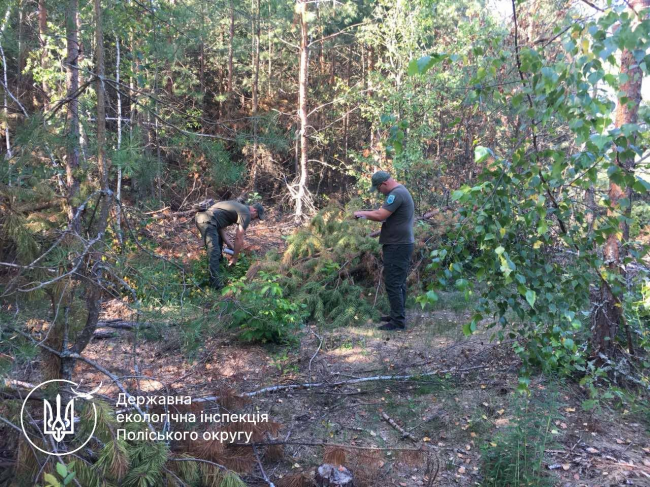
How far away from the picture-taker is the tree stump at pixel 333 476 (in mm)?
2994

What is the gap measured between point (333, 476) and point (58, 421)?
1.68 meters

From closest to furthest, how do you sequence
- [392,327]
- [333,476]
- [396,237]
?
[333,476], [396,237], [392,327]

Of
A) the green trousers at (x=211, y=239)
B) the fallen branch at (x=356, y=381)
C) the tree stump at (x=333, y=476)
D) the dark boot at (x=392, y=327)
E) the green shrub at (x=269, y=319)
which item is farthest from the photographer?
the green trousers at (x=211, y=239)

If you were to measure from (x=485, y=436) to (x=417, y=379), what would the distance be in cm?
107

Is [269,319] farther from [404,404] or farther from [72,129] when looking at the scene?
[72,129]

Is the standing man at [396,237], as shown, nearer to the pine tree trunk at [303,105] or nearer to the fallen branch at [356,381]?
the fallen branch at [356,381]

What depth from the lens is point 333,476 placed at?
3016mm

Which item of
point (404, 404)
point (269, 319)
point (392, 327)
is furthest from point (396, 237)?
point (404, 404)

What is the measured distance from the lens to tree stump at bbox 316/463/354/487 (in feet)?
9.82

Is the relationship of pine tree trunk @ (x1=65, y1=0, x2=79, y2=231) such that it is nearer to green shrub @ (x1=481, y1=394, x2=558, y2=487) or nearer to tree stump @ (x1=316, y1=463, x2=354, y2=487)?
tree stump @ (x1=316, y1=463, x2=354, y2=487)

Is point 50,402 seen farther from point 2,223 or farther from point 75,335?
point 2,223

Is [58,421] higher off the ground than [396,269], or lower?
lower

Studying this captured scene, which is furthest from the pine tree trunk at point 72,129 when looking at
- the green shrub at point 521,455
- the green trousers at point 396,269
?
the green trousers at point 396,269

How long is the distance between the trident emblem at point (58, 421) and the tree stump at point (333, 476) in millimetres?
1509
